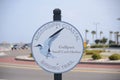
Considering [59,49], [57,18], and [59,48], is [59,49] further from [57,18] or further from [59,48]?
[57,18]

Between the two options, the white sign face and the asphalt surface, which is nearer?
the white sign face

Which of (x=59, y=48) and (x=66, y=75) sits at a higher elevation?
(x=59, y=48)

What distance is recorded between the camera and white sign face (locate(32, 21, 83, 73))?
7.71 ft

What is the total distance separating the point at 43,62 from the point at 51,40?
0.18m

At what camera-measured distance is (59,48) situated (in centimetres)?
235

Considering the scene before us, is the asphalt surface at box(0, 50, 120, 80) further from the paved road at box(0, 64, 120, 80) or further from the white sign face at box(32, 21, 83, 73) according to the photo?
the white sign face at box(32, 21, 83, 73)

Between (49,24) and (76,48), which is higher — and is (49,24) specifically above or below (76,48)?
above

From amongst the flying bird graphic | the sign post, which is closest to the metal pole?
the sign post

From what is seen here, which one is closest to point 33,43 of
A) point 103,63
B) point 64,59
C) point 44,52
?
point 44,52


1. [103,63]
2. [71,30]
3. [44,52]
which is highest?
[71,30]

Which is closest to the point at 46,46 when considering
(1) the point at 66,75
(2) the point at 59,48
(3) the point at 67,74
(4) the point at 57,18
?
(2) the point at 59,48

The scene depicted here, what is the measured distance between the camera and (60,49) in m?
2.34

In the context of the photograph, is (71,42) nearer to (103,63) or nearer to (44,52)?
(44,52)

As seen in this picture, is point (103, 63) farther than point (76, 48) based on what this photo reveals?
Yes
